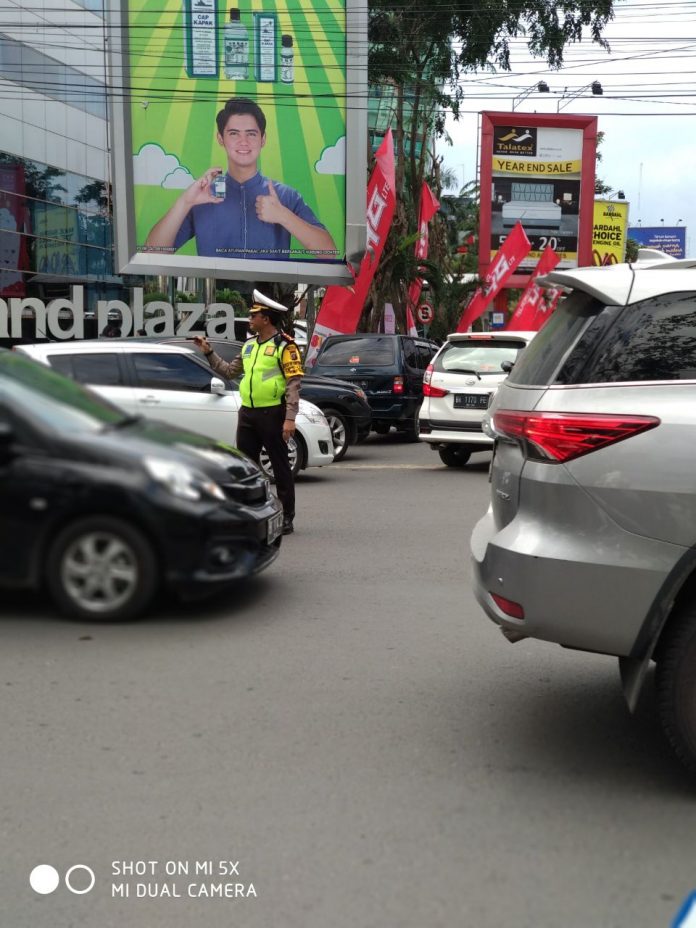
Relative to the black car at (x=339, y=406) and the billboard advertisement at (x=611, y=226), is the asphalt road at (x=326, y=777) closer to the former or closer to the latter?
the black car at (x=339, y=406)

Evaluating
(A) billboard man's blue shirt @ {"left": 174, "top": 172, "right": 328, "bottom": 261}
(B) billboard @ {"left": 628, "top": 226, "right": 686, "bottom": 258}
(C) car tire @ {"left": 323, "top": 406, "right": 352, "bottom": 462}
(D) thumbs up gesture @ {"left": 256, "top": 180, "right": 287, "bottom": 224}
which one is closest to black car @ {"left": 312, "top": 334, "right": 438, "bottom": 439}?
(C) car tire @ {"left": 323, "top": 406, "right": 352, "bottom": 462}

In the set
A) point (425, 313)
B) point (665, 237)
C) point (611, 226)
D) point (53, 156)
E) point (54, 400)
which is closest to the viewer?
point (54, 400)

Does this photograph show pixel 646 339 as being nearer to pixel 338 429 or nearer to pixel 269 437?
pixel 269 437

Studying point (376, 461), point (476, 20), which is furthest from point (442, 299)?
point (376, 461)

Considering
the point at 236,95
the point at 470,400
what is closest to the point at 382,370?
the point at 470,400

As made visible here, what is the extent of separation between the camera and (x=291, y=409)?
7957mm

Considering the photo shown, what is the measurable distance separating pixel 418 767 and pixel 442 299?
2874 centimetres

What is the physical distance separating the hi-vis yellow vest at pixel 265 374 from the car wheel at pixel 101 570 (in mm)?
4334

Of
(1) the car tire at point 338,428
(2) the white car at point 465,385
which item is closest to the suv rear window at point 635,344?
(2) the white car at point 465,385

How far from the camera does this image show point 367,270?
23734 mm

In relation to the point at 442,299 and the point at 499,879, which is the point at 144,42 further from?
the point at 499,879

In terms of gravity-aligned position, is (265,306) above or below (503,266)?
below

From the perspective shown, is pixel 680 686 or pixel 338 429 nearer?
pixel 680 686

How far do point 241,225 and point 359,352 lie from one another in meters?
7.80
